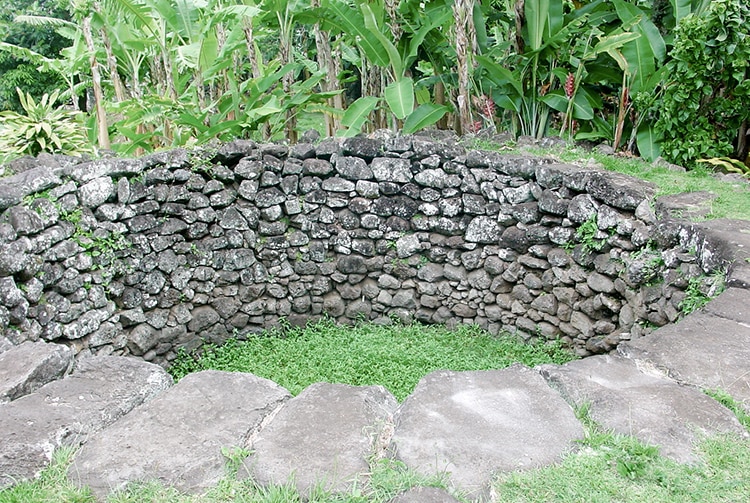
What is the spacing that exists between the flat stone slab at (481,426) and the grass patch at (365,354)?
76.7 inches

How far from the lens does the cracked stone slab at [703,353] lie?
8.03 ft

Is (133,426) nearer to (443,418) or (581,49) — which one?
(443,418)

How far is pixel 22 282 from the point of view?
4055 millimetres

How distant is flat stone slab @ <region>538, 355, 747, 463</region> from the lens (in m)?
2.10

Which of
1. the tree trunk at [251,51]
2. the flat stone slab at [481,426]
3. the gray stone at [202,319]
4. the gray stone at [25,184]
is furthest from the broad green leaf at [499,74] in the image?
the flat stone slab at [481,426]

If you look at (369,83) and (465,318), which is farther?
(369,83)

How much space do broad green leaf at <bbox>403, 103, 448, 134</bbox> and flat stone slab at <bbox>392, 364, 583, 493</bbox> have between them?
12.4ft

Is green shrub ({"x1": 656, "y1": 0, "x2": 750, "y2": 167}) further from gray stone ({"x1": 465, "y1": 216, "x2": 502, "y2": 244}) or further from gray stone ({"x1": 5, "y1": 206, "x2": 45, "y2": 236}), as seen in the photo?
gray stone ({"x1": 5, "y1": 206, "x2": 45, "y2": 236})

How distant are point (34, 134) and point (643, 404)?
4839mm

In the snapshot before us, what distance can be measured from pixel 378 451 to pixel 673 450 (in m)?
0.98

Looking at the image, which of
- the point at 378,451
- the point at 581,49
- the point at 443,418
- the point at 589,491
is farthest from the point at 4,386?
the point at 581,49

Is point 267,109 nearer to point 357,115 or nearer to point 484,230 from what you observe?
point 357,115

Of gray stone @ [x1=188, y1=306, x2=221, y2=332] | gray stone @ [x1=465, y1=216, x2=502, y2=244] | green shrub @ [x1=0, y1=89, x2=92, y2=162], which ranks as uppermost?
green shrub @ [x1=0, y1=89, x2=92, y2=162]

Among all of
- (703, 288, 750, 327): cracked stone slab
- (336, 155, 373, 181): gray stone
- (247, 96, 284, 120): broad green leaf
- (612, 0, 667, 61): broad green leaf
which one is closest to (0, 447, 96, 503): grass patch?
(703, 288, 750, 327): cracked stone slab
